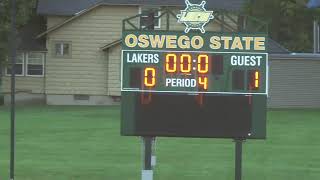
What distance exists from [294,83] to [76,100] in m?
12.8

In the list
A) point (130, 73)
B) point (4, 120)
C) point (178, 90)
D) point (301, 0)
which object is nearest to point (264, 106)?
point (178, 90)

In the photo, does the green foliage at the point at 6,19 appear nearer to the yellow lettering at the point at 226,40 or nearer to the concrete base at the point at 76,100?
the concrete base at the point at 76,100

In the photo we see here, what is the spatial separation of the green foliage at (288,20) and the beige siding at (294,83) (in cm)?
1394

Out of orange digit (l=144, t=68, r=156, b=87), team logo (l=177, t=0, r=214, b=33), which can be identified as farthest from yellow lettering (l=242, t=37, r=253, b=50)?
orange digit (l=144, t=68, r=156, b=87)

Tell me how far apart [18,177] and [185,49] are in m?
4.74

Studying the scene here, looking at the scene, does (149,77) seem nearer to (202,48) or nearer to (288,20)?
(202,48)

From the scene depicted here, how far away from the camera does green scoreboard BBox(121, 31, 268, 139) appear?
33.5 ft

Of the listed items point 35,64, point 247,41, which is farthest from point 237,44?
point 35,64

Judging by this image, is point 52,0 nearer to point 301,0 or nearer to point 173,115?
point 301,0

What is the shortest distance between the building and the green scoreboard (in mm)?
28522

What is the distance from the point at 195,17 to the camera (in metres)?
10.5

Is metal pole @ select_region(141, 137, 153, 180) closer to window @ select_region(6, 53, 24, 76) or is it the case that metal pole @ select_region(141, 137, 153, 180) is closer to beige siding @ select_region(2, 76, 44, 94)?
beige siding @ select_region(2, 76, 44, 94)

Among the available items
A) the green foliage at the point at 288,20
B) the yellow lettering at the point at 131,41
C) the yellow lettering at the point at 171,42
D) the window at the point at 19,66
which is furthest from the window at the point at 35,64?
the yellow lettering at the point at 171,42

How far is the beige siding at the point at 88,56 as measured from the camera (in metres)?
40.1
